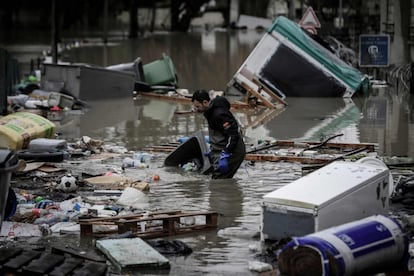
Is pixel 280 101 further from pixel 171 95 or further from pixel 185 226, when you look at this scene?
pixel 185 226

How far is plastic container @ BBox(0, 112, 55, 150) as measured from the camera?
51.8 feet

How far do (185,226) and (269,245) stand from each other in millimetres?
1262

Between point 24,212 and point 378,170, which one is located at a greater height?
point 378,170

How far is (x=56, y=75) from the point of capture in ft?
83.6

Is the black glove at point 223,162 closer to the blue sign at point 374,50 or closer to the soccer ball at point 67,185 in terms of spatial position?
the soccer ball at point 67,185

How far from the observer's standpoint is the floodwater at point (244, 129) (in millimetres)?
10203

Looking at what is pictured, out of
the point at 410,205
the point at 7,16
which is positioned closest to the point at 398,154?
the point at 410,205

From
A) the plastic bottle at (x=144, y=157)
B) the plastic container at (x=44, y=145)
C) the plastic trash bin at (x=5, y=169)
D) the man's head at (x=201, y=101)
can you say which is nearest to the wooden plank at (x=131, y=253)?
the plastic trash bin at (x=5, y=169)

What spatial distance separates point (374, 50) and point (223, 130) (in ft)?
51.3

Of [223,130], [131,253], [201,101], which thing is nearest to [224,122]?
[223,130]

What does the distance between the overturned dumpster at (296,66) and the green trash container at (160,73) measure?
8.19 feet

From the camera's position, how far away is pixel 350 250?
844cm

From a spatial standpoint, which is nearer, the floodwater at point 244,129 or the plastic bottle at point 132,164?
the floodwater at point 244,129

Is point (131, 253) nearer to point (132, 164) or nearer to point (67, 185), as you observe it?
point (67, 185)
